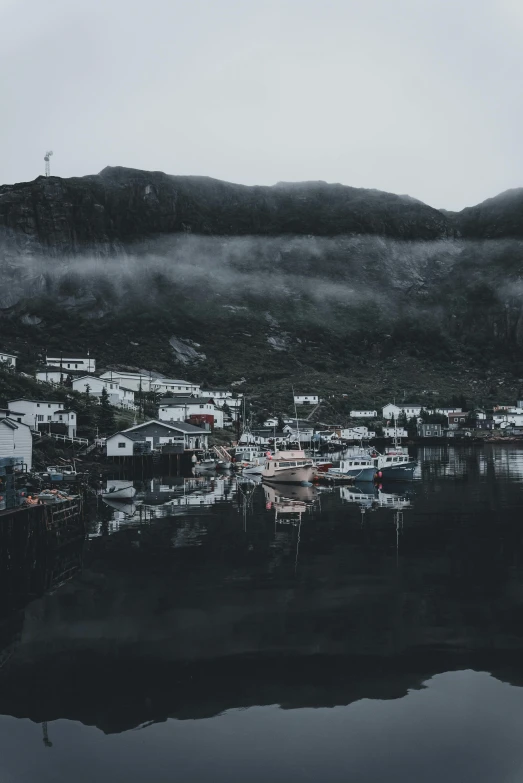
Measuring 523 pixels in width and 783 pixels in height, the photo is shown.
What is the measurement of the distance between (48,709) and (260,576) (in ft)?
40.3

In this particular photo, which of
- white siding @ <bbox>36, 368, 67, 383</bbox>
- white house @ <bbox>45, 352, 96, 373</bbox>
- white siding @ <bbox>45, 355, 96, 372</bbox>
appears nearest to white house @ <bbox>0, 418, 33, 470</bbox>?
white siding @ <bbox>36, 368, 67, 383</bbox>

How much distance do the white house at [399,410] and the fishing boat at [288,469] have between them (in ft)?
318

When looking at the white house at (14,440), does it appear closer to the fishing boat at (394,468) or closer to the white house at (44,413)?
the white house at (44,413)

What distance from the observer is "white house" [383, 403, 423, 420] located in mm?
164188

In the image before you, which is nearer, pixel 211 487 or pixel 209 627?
pixel 209 627

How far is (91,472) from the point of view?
2539 inches

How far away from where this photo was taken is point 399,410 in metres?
165

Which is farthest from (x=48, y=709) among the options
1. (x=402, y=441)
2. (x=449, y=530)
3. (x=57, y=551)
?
(x=402, y=441)

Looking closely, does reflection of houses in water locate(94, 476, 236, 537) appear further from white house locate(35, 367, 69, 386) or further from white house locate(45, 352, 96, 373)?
white house locate(45, 352, 96, 373)

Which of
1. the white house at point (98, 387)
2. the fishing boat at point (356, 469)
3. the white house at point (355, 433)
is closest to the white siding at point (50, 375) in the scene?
the white house at point (98, 387)

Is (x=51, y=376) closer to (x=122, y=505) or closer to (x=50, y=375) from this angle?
(x=50, y=375)

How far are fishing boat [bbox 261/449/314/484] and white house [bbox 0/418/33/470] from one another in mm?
26581

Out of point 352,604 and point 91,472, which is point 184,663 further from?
point 91,472

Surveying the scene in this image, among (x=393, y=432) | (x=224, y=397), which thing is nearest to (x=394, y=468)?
(x=393, y=432)
